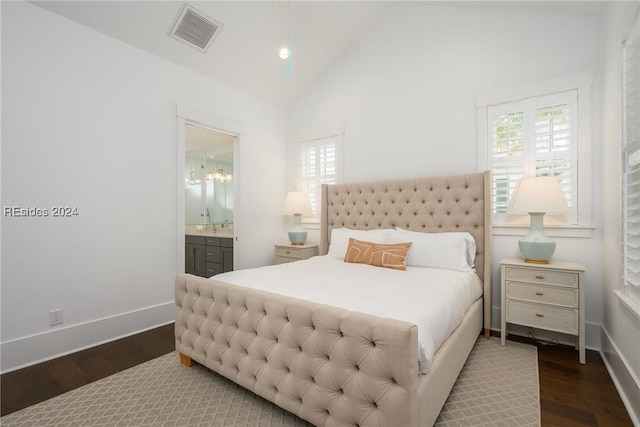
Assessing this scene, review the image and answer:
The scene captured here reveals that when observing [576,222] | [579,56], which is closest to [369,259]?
[576,222]

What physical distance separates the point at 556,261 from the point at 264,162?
11.3 ft

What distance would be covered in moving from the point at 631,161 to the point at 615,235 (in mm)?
589

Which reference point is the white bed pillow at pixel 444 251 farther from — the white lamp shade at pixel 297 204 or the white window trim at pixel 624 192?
the white lamp shade at pixel 297 204

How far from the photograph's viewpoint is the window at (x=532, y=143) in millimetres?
2559

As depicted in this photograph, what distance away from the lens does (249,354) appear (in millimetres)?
1736

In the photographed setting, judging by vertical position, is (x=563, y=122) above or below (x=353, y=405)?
above

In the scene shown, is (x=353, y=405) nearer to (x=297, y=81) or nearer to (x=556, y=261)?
(x=556, y=261)

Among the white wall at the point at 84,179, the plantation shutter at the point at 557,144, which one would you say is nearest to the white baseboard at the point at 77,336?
the white wall at the point at 84,179

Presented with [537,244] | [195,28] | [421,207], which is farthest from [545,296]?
[195,28]

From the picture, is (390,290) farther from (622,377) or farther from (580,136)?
(580,136)

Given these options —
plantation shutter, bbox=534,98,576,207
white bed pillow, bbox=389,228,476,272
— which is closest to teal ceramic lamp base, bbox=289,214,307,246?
white bed pillow, bbox=389,228,476,272

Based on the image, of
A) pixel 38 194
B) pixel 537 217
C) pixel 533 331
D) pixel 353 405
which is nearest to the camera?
pixel 353 405

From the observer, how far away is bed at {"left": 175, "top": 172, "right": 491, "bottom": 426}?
123 cm

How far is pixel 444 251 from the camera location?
2.68 meters
